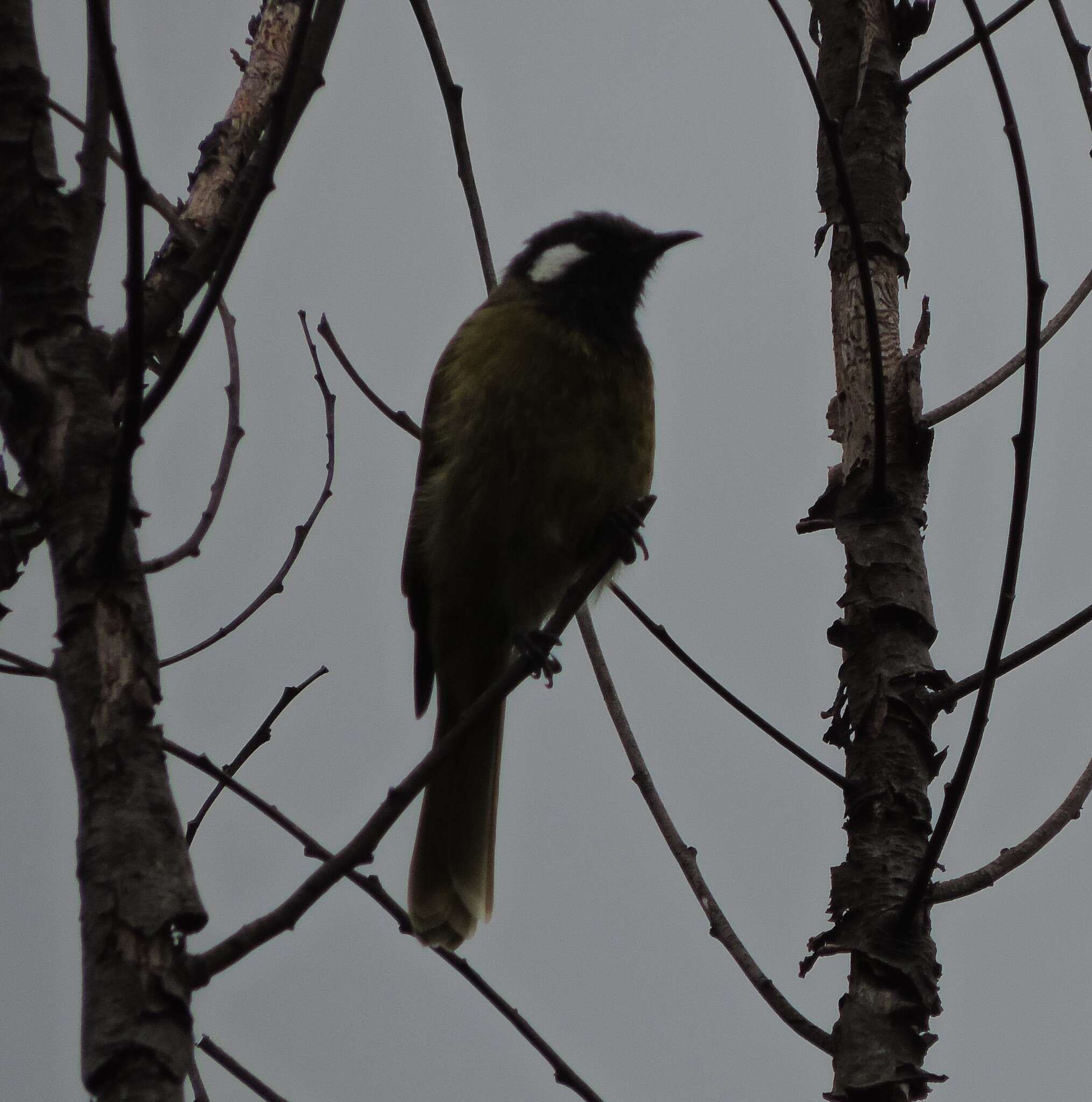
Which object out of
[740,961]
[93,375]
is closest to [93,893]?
[93,375]

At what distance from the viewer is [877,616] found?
3.41 metres

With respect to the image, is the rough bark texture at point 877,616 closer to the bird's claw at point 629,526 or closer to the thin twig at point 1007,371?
the thin twig at point 1007,371

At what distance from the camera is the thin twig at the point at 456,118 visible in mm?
3482

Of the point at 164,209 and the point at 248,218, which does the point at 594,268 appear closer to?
the point at 164,209

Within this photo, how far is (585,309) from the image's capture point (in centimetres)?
521

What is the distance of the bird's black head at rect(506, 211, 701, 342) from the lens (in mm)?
5199

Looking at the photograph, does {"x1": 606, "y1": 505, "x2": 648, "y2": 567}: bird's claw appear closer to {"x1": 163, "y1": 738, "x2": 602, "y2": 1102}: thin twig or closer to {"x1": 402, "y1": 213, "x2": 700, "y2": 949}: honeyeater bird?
{"x1": 402, "y1": 213, "x2": 700, "y2": 949}: honeyeater bird

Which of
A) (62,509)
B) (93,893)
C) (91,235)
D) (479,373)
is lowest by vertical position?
(93,893)

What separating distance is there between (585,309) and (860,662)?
85.9 inches

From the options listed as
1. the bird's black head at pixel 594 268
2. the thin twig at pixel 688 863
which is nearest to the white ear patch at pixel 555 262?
the bird's black head at pixel 594 268

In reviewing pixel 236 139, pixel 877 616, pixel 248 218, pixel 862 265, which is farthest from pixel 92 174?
pixel 236 139

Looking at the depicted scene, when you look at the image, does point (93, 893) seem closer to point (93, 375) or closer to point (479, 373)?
point (93, 375)

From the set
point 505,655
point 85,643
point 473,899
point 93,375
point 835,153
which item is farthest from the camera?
point 505,655

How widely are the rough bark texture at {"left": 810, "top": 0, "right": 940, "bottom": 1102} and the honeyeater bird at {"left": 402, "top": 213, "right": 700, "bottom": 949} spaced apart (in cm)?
111
